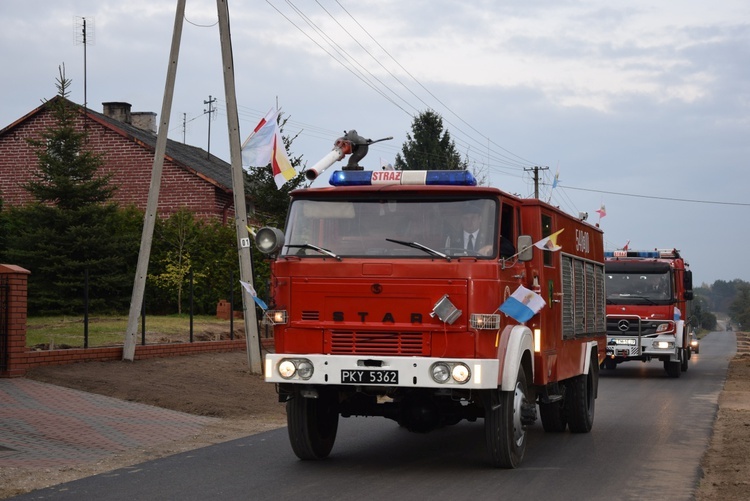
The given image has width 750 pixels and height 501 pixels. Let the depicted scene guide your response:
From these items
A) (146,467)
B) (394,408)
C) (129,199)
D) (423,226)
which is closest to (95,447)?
(146,467)

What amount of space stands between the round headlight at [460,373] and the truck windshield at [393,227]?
40.9 inches

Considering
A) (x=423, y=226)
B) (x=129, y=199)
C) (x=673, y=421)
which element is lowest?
(x=673, y=421)

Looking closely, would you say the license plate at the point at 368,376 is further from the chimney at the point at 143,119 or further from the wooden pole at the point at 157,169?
the chimney at the point at 143,119

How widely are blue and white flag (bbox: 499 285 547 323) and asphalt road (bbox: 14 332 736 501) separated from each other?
1.45 m

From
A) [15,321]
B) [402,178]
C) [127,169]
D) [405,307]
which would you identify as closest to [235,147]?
[15,321]

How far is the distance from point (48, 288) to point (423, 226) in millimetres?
20923

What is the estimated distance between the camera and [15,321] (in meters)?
16.2

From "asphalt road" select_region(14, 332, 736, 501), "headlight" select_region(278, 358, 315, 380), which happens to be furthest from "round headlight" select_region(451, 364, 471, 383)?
"headlight" select_region(278, 358, 315, 380)

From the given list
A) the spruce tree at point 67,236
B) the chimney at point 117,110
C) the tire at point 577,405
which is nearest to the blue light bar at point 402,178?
the tire at point 577,405

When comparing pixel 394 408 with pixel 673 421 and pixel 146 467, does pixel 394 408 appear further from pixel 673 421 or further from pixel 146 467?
pixel 673 421

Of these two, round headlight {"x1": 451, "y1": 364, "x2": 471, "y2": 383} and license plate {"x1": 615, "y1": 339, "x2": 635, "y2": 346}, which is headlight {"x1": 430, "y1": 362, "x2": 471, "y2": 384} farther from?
license plate {"x1": 615, "y1": 339, "x2": 635, "y2": 346}

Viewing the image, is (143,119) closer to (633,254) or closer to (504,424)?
(633,254)

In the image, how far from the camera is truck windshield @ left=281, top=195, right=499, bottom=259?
10.0m

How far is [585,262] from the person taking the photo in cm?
1400
